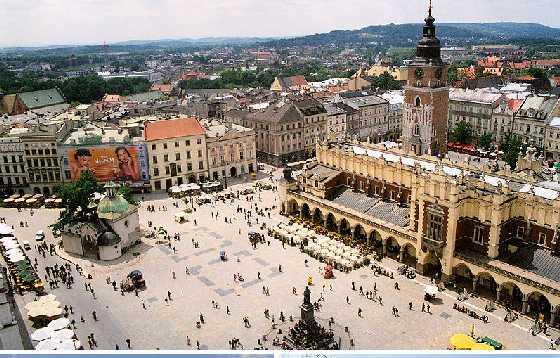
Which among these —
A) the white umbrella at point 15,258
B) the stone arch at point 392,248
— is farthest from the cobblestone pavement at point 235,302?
the white umbrella at point 15,258

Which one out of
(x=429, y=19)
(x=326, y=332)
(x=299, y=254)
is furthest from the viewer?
(x=429, y=19)

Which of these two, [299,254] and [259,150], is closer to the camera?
[299,254]

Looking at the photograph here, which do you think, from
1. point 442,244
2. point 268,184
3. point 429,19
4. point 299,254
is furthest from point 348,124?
point 442,244

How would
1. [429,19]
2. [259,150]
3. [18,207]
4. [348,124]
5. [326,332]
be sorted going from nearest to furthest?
[326,332] < [429,19] < [18,207] < [259,150] < [348,124]

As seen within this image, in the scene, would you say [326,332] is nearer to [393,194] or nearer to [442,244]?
[442,244]

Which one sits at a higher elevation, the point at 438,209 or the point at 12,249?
the point at 438,209

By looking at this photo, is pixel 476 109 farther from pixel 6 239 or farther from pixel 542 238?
pixel 6 239

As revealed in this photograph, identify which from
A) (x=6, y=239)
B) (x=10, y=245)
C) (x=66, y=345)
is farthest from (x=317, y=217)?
(x=6, y=239)
